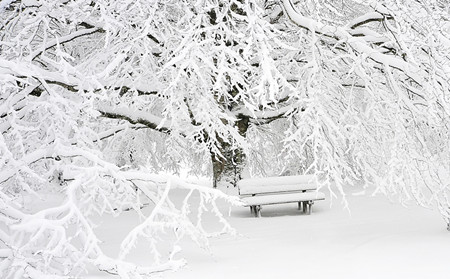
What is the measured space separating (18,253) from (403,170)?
14.7 feet

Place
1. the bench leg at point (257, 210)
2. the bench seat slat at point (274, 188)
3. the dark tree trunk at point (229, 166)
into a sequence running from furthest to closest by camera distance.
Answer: the dark tree trunk at point (229, 166)
the bench seat slat at point (274, 188)
the bench leg at point (257, 210)

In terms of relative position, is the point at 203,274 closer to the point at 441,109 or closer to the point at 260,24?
the point at 260,24

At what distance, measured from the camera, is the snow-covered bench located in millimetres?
8992

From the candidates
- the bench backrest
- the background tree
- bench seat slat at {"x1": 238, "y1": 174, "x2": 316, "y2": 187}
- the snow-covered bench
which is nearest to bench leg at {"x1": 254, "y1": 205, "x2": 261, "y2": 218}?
the snow-covered bench

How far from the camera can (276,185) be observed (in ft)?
31.1

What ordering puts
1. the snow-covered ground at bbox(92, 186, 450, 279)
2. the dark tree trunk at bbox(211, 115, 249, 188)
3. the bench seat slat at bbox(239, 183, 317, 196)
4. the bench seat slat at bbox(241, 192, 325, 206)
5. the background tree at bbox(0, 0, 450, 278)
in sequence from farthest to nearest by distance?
1. the dark tree trunk at bbox(211, 115, 249, 188)
2. the bench seat slat at bbox(239, 183, 317, 196)
3. the bench seat slat at bbox(241, 192, 325, 206)
4. the snow-covered ground at bbox(92, 186, 450, 279)
5. the background tree at bbox(0, 0, 450, 278)

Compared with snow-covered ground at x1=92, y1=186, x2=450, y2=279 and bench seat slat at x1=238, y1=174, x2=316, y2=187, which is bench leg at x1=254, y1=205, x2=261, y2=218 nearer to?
snow-covered ground at x1=92, y1=186, x2=450, y2=279

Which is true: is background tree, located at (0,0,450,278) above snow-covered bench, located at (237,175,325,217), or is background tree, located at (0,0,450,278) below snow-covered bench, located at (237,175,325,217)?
above

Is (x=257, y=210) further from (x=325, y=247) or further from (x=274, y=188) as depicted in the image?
(x=325, y=247)

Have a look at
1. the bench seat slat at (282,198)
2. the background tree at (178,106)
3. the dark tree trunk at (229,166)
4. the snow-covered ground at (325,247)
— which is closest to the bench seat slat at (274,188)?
the bench seat slat at (282,198)

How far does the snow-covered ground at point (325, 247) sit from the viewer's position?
218 inches

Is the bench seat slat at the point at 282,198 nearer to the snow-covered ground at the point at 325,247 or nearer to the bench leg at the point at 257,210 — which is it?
the bench leg at the point at 257,210

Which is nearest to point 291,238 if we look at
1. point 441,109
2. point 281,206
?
point 441,109

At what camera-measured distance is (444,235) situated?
680 centimetres
